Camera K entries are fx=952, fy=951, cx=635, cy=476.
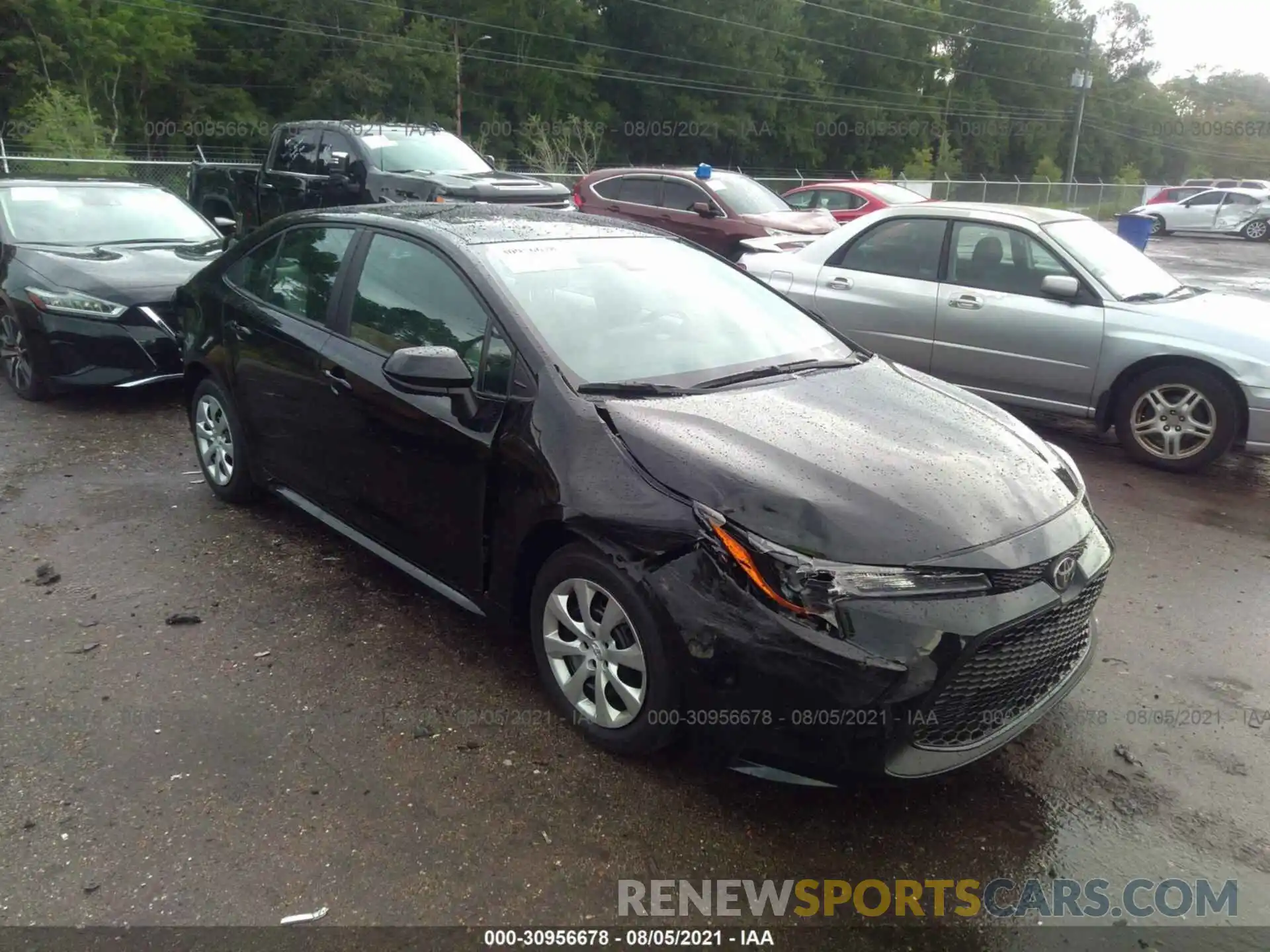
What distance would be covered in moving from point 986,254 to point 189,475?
216 inches

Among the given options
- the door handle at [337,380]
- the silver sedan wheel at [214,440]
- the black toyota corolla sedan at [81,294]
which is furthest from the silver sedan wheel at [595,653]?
the black toyota corolla sedan at [81,294]

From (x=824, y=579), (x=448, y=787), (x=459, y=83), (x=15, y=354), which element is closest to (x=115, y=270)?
(x=15, y=354)

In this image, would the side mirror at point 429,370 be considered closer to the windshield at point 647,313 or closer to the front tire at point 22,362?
the windshield at point 647,313

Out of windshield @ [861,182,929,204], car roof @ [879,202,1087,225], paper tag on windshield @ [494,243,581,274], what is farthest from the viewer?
windshield @ [861,182,929,204]

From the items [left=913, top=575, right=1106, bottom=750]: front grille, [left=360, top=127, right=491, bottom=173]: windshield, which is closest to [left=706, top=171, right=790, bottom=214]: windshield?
[left=360, top=127, right=491, bottom=173]: windshield

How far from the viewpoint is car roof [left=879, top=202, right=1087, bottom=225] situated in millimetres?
6727

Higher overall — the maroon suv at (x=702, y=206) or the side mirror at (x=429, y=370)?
the maroon suv at (x=702, y=206)

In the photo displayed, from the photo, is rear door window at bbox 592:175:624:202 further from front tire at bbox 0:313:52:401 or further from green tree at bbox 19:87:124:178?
green tree at bbox 19:87:124:178

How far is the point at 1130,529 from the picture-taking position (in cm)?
521

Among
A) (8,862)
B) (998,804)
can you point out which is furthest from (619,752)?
(8,862)

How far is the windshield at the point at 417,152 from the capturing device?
10875 millimetres

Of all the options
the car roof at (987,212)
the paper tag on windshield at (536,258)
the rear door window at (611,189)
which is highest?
the rear door window at (611,189)

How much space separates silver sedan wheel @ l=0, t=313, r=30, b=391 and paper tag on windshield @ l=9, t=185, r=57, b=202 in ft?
3.59

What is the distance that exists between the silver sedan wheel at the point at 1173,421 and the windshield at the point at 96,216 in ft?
23.9
